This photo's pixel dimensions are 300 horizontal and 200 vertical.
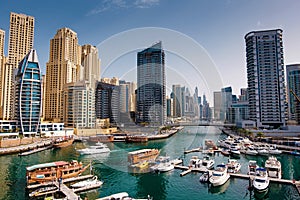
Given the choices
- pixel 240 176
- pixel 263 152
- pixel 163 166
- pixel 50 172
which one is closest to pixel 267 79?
pixel 263 152

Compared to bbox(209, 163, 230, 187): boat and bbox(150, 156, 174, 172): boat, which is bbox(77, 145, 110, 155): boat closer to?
bbox(150, 156, 174, 172): boat

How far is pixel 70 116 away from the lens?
33344 mm

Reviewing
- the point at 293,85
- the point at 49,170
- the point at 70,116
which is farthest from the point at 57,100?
the point at 293,85

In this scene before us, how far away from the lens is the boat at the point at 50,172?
9.27m

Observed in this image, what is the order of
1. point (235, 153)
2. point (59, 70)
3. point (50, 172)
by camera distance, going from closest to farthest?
1. point (50, 172)
2. point (235, 153)
3. point (59, 70)

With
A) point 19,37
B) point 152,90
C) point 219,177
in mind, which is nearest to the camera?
point 219,177

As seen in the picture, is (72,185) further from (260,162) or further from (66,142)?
(66,142)

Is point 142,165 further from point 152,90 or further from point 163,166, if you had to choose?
point 152,90

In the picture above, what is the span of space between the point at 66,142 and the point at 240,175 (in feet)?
56.7

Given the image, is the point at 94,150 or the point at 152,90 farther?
the point at 152,90

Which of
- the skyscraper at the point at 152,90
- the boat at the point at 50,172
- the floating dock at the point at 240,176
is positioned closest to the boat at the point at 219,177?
the floating dock at the point at 240,176

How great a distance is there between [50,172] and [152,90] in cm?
3843

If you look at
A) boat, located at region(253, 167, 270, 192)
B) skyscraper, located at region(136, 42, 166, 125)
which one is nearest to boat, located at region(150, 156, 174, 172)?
boat, located at region(253, 167, 270, 192)

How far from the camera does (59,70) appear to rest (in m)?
39.6
